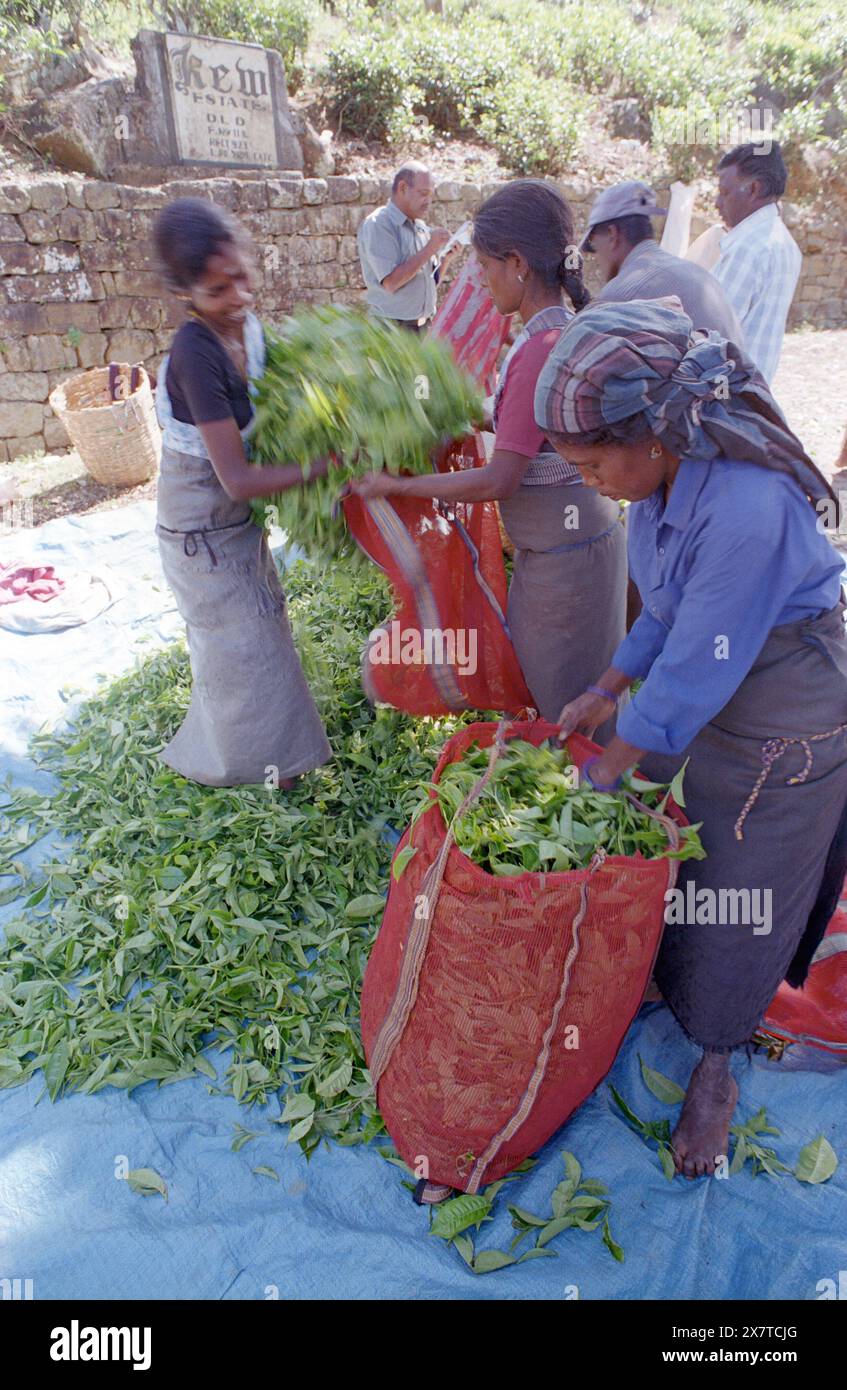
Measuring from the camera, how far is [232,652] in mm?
2707

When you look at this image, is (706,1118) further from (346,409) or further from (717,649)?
(346,409)

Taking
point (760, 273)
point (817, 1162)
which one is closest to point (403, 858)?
point (817, 1162)

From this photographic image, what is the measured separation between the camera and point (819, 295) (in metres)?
12.0

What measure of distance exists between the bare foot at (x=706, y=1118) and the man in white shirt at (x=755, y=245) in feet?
9.32

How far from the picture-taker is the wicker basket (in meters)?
5.98

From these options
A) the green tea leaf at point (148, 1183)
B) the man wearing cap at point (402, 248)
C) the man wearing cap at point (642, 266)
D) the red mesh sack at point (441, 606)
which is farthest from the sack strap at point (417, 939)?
the man wearing cap at point (402, 248)

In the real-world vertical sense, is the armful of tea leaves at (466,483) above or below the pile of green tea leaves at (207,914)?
above

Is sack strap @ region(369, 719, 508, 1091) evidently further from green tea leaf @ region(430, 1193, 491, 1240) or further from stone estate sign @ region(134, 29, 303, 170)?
stone estate sign @ region(134, 29, 303, 170)

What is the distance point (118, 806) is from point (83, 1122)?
1136 mm

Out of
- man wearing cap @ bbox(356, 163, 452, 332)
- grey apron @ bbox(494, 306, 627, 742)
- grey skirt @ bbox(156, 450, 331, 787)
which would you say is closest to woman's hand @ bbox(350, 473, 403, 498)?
grey apron @ bbox(494, 306, 627, 742)

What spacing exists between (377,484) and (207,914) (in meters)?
1.32

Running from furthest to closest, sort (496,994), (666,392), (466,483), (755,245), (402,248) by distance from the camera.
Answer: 1. (402,248)
2. (755,245)
3. (466,483)
4. (496,994)
5. (666,392)

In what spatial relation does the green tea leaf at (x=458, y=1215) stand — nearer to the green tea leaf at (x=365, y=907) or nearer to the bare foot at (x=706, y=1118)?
the bare foot at (x=706, y=1118)

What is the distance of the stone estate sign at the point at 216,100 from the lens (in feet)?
23.1
